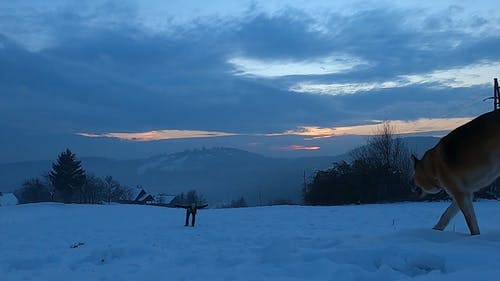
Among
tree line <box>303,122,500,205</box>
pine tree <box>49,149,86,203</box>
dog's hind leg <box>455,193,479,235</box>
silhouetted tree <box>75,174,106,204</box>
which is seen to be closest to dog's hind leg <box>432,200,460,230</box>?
dog's hind leg <box>455,193,479,235</box>

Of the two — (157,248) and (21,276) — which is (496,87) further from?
(21,276)

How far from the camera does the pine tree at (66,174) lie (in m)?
72.6

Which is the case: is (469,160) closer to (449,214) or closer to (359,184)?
(449,214)

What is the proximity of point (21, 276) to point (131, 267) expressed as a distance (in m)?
1.70

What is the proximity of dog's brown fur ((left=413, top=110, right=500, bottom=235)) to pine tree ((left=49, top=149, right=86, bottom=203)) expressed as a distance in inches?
2829

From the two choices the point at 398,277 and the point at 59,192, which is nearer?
the point at 398,277

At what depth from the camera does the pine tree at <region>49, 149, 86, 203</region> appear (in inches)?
2857

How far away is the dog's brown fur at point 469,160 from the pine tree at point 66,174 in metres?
71.9

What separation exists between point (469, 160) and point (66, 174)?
74215mm

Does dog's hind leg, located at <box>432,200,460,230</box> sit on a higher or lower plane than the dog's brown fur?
lower

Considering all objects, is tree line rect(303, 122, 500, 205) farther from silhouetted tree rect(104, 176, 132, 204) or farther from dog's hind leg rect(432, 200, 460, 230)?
silhouetted tree rect(104, 176, 132, 204)

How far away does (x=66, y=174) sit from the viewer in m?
73.5

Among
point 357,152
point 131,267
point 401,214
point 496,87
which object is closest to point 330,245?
point 131,267

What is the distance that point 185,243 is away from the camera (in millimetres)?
10906
